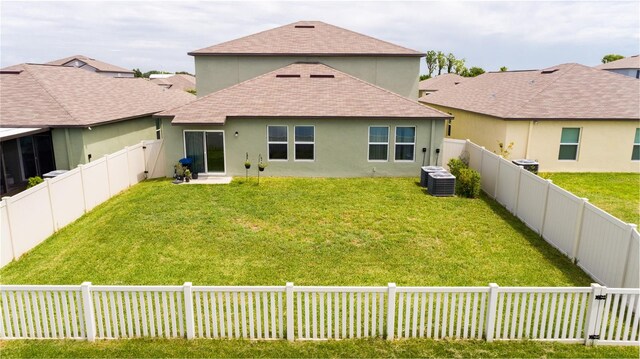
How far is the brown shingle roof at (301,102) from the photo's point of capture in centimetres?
1839

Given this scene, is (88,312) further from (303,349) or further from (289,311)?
(303,349)

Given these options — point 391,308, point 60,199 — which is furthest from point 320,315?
point 60,199

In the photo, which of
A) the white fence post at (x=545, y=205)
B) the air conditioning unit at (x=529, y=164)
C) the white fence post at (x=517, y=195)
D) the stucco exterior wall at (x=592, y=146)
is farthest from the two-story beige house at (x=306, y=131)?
the white fence post at (x=545, y=205)

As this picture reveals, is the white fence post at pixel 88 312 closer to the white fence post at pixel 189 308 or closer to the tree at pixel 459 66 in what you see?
the white fence post at pixel 189 308

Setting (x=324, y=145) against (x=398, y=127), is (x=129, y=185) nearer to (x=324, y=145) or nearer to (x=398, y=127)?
(x=324, y=145)

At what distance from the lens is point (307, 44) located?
24.9 meters

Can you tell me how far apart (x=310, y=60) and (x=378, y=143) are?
836 centimetres

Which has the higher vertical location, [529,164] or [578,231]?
[529,164]

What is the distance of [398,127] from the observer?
1880 cm

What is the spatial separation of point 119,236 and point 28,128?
8.27 meters

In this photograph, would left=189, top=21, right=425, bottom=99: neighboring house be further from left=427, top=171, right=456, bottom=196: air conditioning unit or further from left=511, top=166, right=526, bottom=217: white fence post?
left=511, top=166, right=526, bottom=217: white fence post

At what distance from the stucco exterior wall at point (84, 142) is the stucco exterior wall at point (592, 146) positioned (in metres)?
20.3

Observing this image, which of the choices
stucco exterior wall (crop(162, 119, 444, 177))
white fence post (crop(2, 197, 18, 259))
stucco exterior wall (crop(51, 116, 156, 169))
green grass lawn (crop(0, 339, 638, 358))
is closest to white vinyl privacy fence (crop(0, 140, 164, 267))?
white fence post (crop(2, 197, 18, 259))

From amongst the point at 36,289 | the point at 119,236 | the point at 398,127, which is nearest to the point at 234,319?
the point at 36,289
